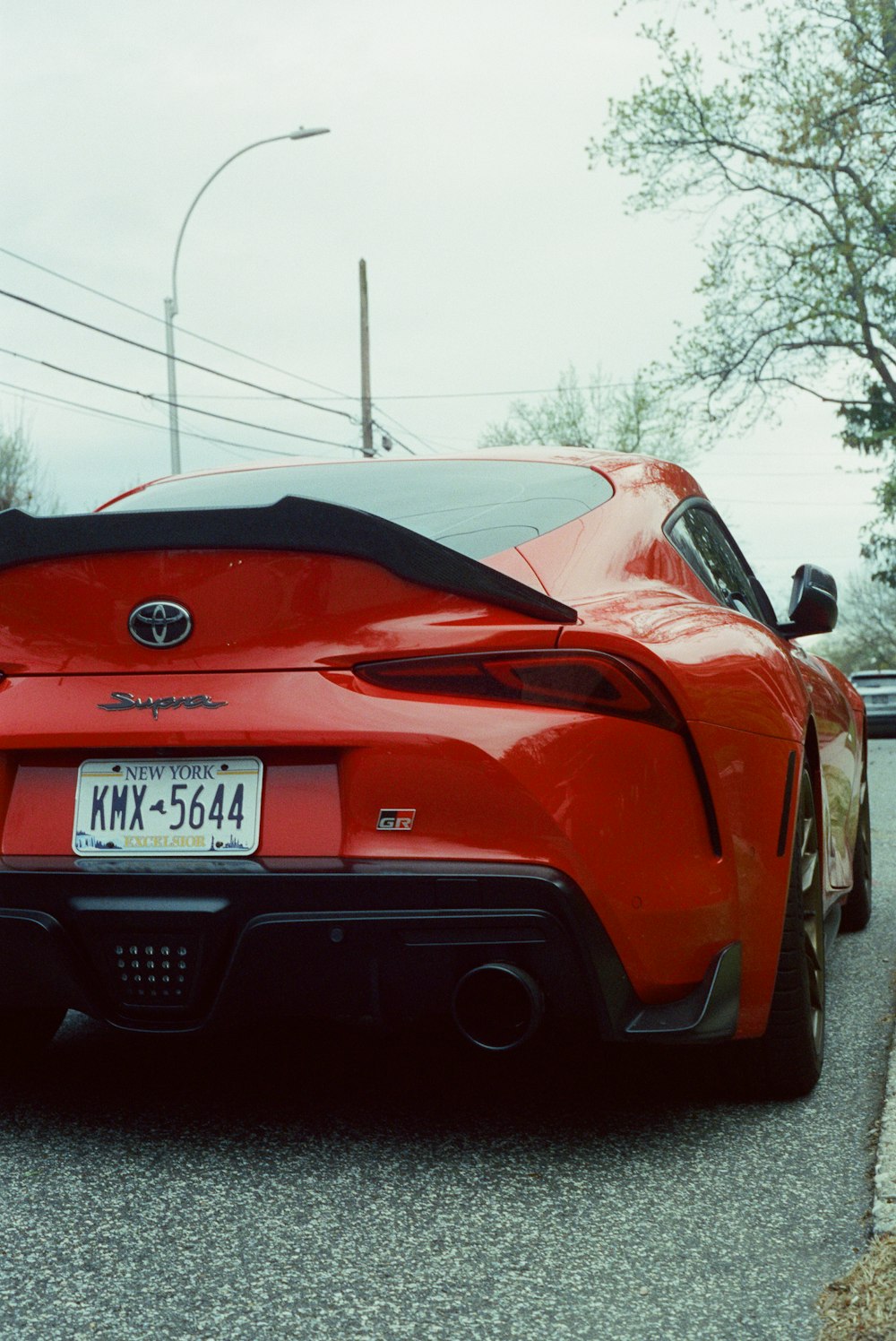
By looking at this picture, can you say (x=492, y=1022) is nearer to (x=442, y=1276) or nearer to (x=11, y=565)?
(x=442, y=1276)

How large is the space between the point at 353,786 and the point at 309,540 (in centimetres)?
45

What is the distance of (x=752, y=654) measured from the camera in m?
3.17

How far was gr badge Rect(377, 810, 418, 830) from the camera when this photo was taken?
264 cm

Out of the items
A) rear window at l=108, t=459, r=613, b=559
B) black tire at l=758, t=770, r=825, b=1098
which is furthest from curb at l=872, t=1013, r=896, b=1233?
rear window at l=108, t=459, r=613, b=559

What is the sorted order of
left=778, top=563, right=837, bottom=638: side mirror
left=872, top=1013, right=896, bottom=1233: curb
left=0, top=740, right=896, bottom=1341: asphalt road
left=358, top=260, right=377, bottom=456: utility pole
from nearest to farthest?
left=0, top=740, right=896, bottom=1341: asphalt road
left=872, top=1013, right=896, bottom=1233: curb
left=778, top=563, right=837, bottom=638: side mirror
left=358, top=260, right=377, bottom=456: utility pole

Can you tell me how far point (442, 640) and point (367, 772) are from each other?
0.27 meters

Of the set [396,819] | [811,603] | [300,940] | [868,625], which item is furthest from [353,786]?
[868,625]

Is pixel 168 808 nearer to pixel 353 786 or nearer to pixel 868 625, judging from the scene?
pixel 353 786

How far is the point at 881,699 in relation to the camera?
25.7 metres

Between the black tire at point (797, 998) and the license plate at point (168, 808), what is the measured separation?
3.81 feet

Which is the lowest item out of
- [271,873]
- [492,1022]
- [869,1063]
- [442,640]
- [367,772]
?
[869,1063]

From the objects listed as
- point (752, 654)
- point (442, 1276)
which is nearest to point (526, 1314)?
point (442, 1276)

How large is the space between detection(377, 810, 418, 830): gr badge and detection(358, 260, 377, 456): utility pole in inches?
1138

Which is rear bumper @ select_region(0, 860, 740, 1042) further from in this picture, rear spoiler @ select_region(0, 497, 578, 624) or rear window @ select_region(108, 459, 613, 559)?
rear window @ select_region(108, 459, 613, 559)
